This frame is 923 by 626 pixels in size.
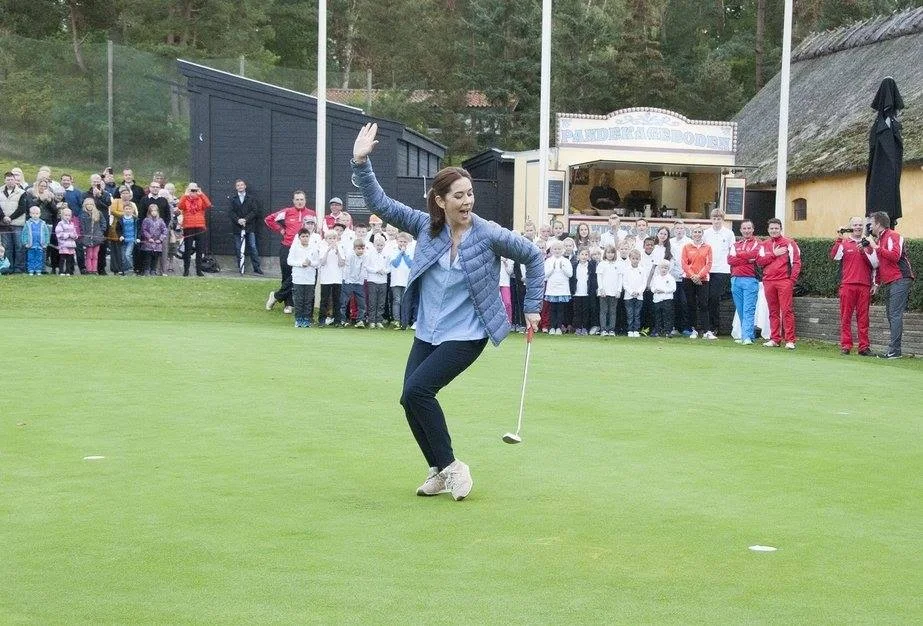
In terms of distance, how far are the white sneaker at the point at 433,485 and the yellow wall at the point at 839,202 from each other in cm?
2429

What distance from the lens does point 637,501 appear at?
7.82 meters

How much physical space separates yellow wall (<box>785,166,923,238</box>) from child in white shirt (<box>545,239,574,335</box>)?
36.1ft

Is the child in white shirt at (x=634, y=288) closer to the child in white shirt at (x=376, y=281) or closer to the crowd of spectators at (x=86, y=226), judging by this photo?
the child in white shirt at (x=376, y=281)

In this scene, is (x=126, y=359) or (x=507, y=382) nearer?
(x=507, y=382)

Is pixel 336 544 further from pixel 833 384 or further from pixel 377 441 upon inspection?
pixel 833 384

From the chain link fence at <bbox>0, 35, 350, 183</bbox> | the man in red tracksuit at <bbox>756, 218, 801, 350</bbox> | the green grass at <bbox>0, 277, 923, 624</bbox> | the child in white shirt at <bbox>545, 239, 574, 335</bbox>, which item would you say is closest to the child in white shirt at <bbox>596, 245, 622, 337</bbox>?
the child in white shirt at <bbox>545, 239, 574, 335</bbox>

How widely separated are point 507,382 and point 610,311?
30.9ft

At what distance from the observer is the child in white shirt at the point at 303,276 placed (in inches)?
886

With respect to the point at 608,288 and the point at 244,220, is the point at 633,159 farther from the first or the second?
the point at 244,220

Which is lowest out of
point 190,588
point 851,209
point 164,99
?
point 190,588

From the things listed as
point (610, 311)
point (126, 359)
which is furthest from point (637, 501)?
point (610, 311)

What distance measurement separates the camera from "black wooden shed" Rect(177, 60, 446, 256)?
31047mm

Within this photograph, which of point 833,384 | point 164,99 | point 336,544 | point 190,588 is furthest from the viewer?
point 164,99

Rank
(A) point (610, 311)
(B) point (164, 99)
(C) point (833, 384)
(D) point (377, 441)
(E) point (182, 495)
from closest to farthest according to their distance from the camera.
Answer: (E) point (182, 495) → (D) point (377, 441) → (C) point (833, 384) → (A) point (610, 311) → (B) point (164, 99)
